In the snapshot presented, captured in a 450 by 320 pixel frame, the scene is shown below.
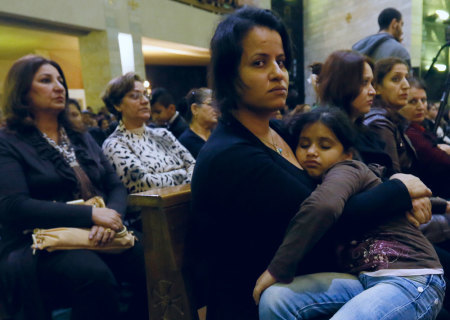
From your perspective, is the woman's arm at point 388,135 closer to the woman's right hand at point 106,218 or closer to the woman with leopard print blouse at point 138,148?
the woman with leopard print blouse at point 138,148

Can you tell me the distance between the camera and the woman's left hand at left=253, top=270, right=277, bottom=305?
1083 millimetres

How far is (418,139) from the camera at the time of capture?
7.72ft

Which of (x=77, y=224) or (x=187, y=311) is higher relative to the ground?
(x=77, y=224)

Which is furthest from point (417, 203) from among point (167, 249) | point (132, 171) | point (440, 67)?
point (440, 67)

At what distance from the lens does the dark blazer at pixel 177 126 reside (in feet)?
14.5

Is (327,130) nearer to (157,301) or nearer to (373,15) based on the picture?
(157,301)

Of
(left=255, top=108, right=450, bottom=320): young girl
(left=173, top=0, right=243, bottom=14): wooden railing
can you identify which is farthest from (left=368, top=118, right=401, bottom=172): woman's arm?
(left=173, top=0, right=243, bottom=14): wooden railing

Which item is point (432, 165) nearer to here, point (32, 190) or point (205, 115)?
point (205, 115)

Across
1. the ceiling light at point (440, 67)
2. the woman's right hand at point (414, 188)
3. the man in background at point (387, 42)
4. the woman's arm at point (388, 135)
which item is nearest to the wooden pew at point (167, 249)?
the woman's right hand at point (414, 188)

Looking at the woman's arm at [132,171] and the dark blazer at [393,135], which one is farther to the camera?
the woman's arm at [132,171]

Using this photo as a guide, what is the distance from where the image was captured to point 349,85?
191 centimetres

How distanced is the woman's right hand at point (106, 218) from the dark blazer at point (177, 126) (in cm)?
266

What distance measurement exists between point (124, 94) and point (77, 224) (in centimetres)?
124

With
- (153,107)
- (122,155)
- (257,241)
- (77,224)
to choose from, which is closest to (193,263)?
(257,241)
